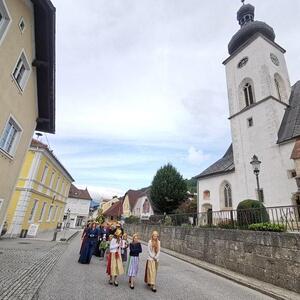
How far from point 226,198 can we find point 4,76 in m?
22.6

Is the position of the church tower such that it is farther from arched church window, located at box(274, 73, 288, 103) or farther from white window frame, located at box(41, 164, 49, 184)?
white window frame, located at box(41, 164, 49, 184)

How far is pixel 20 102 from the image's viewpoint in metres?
10.4

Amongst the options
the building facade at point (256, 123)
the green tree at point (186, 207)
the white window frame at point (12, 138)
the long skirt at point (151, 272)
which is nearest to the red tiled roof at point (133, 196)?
the green tree at point (186, 207)

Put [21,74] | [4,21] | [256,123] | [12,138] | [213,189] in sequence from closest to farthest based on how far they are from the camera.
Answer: [4,21]
[21,74]
[12,138]
[256,123]
[213,189]

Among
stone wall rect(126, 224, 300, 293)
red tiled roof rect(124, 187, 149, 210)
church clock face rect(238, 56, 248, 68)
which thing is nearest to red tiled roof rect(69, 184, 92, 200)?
red tiled roof rect(124, 187, 149, 210)

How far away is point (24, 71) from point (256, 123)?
68.5ft

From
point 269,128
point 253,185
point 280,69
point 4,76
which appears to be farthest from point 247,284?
point 280,69

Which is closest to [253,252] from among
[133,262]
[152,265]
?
[152,265]

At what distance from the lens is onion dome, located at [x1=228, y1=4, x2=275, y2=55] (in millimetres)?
26172

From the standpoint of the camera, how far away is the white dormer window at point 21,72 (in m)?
9.72

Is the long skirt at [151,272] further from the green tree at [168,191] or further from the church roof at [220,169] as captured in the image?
the green tree at [168,191]

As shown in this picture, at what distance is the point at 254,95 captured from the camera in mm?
24750

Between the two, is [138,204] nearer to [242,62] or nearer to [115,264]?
[242,62]

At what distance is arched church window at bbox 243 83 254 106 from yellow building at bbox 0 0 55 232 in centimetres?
2078
